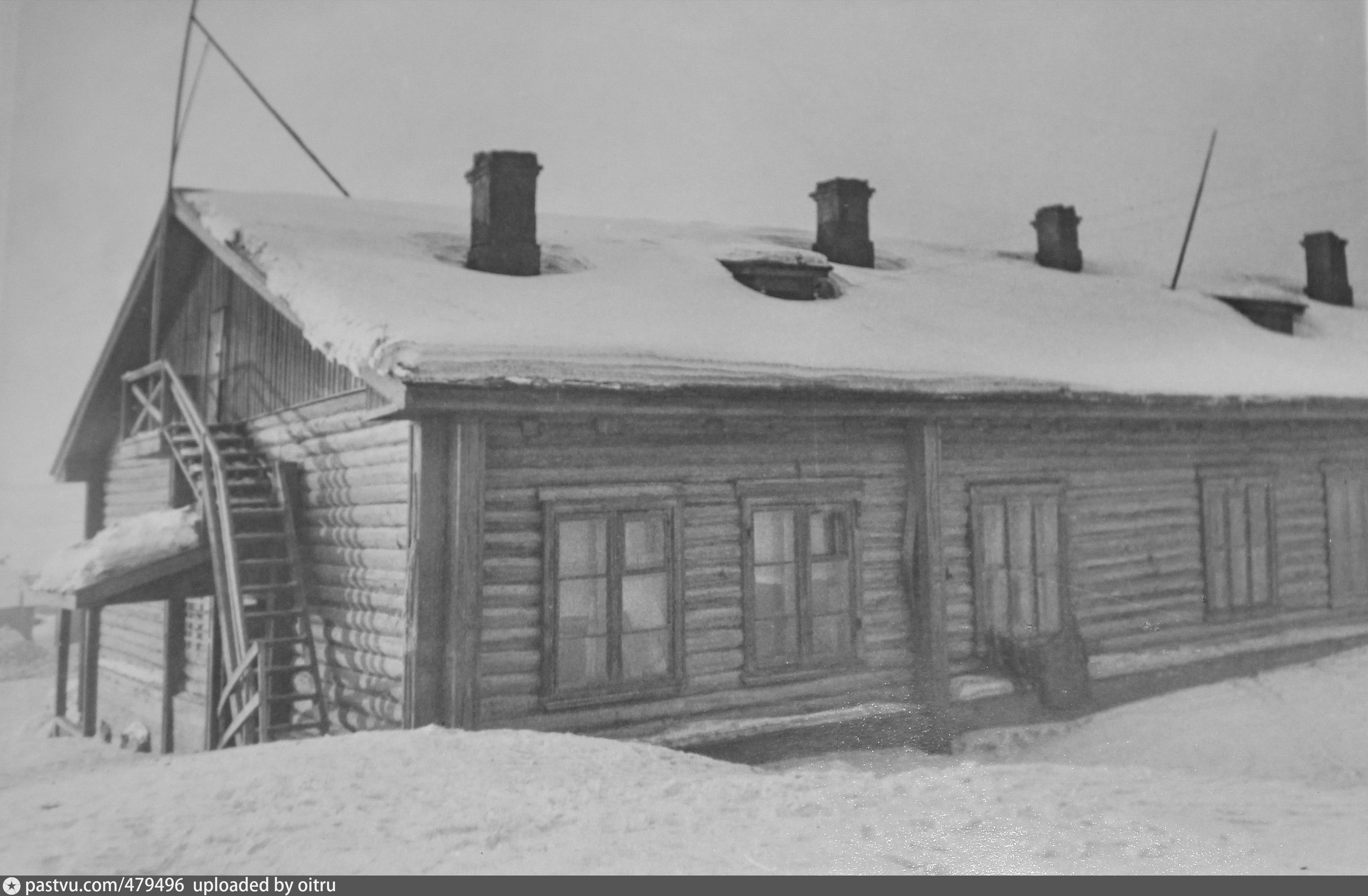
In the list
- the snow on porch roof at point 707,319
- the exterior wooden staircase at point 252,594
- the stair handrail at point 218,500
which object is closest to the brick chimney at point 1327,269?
the snow on porch roof at point 707,319

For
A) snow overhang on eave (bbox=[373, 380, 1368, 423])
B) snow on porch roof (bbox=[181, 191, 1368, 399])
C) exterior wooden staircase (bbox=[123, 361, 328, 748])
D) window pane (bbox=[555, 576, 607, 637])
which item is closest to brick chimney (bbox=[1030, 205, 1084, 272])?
Answer: snow on porch roof (bbox=[181, 191, 1368, 399])

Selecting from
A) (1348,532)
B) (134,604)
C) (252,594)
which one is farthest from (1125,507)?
(134,604)

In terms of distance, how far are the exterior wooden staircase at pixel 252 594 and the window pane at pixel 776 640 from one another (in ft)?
11.7

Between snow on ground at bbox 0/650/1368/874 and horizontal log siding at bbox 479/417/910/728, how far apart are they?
1.05 metres

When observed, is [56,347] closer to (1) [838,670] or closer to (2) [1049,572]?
(1) [838,670]

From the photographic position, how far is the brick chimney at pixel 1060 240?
1516cm

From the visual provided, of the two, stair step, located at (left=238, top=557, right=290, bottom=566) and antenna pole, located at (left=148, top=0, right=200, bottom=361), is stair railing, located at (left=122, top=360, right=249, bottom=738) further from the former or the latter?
antenna pole, located at (left=148, top=0, right=200, bottom=361)

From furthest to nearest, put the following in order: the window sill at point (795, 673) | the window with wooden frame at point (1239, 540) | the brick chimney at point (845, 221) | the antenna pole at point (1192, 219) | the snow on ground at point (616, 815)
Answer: the antenna pole at point (1192, 219) → the brick chimney at point (845, 221) → the window with wooden frame at point (1239, 540) → the window sill at point (795, 673) → the snow on ground at point (616, 815)

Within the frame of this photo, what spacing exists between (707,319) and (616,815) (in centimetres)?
495

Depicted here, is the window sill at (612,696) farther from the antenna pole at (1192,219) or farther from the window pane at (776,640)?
the antenna pole at (1192,219)

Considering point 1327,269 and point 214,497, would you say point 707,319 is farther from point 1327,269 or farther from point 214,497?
point 1327,269

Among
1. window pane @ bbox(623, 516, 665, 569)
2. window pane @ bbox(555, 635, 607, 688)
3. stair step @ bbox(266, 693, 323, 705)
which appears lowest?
stair step @ bbox(266, 693, 323, 705)

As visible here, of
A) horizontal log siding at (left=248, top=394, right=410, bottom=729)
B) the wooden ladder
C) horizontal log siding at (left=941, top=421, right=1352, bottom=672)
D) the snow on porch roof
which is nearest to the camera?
the snow on porch roof

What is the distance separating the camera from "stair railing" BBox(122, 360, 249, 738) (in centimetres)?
817
